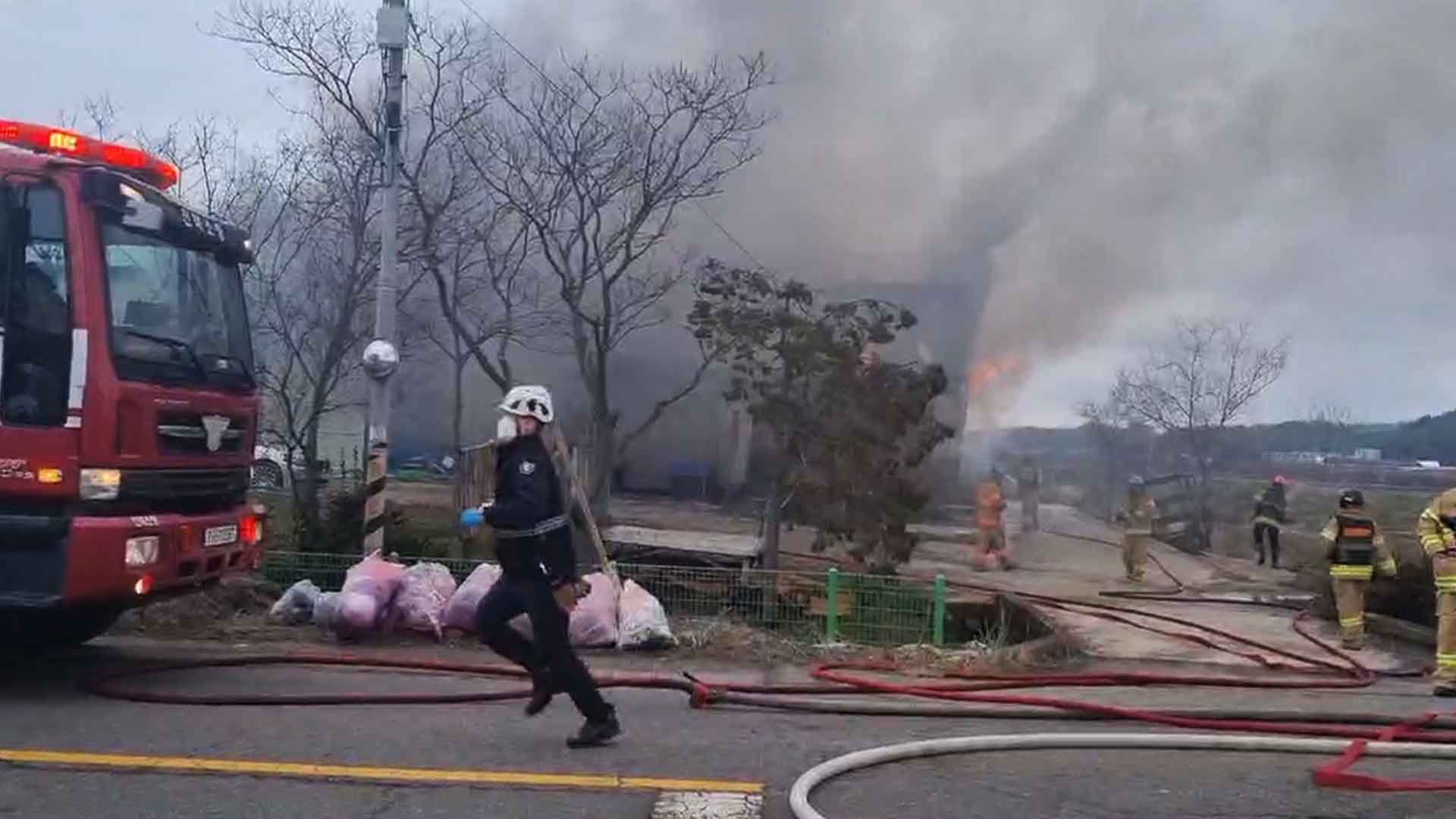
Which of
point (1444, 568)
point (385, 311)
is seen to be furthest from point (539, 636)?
point (1444, 568)

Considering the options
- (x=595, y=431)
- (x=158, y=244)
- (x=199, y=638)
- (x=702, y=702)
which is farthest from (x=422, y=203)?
(x=702, y=702)

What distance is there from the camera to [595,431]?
15594mm

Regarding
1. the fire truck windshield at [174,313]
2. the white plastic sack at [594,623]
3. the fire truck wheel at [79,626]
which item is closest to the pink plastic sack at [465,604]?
the white plastic sack at [594,623]

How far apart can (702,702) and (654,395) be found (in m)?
11.1

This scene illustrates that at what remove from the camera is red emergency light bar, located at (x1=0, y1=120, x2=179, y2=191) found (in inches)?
235

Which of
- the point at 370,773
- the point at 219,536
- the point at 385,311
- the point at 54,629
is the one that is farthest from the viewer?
the point at 385,311

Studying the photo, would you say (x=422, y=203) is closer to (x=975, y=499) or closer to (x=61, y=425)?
(x=975, y=499)

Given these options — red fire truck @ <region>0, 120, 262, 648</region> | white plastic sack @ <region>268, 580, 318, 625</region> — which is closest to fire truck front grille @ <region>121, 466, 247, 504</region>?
red fire truck @ <region>0, 120, 262, 648</region>

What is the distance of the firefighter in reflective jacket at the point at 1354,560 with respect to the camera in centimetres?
886

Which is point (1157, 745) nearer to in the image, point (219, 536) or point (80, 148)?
point (219, 536)

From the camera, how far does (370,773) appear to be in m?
4.80

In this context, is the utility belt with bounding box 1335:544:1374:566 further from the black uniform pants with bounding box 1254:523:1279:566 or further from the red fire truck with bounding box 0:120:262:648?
the black uniform pants with bounding box 1254:523:1279:566

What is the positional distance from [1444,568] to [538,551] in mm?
5321

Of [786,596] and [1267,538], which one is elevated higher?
[1267,538]
